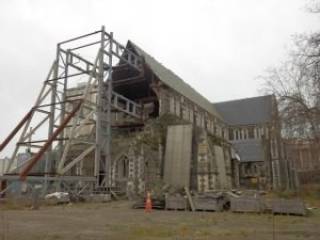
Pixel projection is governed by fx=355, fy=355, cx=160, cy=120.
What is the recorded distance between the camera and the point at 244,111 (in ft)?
200

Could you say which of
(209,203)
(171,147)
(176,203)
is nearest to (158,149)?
(171,147)

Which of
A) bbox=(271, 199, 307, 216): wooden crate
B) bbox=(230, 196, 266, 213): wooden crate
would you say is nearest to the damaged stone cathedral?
bbox=(230, 196, 266, 213): wooden crate

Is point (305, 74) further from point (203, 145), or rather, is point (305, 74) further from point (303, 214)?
point (203, 145)

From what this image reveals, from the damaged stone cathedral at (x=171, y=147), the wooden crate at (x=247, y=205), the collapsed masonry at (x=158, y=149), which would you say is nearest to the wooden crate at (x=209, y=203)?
the wooden crate at (x=247, y=205)

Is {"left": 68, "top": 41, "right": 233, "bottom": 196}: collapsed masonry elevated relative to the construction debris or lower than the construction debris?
elevated

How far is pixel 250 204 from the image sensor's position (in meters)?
17.5

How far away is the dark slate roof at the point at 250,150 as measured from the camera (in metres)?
47.8

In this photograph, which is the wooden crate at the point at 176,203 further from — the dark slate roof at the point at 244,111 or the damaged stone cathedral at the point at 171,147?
the dark slate roof at the point at 244,111

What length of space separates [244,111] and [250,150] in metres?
12.5

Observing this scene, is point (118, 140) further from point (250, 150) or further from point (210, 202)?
point (250, 150)

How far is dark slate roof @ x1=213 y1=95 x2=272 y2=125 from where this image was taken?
2297 inches

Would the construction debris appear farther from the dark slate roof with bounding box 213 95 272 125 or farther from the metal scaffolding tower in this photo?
the dark slate roof with bounding box 213 95 272 125

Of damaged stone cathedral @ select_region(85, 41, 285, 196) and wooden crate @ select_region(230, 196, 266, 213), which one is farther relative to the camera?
damaged stone cathedral @ select_region(85, 41, 285, 196)

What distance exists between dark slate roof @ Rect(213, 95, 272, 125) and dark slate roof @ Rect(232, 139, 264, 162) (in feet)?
20.1
